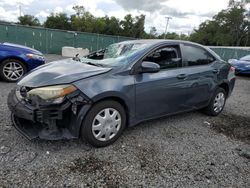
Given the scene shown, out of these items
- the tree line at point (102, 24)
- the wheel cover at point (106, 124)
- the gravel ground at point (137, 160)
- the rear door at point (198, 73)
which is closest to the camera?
the gravel ground at point (137, 160)

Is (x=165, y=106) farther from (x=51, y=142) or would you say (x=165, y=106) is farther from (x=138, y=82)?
(x=51, y=142)

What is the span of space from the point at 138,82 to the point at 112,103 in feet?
1.65

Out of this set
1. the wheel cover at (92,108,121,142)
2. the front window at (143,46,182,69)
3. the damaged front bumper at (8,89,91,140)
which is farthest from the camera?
the front window at (143,46,182,69)

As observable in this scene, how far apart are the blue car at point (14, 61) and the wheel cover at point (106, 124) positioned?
4118 mm

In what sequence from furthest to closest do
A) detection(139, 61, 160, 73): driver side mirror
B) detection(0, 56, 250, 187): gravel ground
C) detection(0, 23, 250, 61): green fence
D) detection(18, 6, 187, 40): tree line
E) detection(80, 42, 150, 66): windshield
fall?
detection(18, 6, 187, 40): tree line → detection(0, 23, 250, 61): green fence → detection(80, 42, 150, 66): windshield → detection(139, 61, 160, 73): driver side mirror → detection(0, 56, 250, 187): gravel ground

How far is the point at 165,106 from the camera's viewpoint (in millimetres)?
3939

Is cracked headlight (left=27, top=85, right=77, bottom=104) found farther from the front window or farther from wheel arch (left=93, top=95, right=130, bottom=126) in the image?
the front window

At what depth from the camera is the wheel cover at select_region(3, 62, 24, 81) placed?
21.1ft

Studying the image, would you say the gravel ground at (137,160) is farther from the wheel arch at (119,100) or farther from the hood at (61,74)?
the hood at (61,74)

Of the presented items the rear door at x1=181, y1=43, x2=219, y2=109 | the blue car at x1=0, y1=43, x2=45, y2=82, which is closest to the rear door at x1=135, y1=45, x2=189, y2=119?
the rear door at x1=181, y1=43, x2=219, y2=109

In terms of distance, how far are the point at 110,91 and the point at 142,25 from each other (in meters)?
58.0

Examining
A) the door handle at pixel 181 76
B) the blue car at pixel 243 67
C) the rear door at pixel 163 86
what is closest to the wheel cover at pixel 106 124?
the rear door at pixel 163 86

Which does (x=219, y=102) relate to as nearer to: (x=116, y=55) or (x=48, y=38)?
(x=116, y=55)

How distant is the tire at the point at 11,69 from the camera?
20.9 ft
